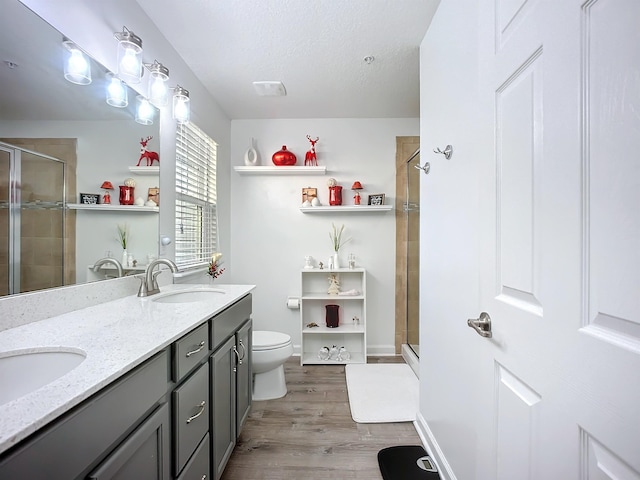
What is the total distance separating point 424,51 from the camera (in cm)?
185

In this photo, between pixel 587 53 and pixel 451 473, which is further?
pixel 451 473

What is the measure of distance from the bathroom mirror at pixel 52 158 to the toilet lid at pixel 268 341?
112 centimetres

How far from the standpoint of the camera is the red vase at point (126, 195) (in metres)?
1.52

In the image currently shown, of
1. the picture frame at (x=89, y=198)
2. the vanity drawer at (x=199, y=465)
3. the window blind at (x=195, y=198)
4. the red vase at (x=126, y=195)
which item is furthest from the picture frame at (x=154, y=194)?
the vanity drawer at (x=199, y=465)

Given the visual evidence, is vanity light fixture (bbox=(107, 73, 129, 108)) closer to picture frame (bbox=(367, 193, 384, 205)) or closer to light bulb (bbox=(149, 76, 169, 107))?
light bulb (bbox=(149, 76, 169, 107))

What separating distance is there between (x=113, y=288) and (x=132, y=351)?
863 millimetres

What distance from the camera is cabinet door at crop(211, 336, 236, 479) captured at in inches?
51.8

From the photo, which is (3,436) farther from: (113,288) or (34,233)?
(113,288)

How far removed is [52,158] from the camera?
3.72 feet

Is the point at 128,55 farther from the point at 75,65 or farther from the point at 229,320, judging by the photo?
the point at 229,320

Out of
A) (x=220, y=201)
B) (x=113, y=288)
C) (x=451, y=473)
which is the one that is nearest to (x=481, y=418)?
(x=451, y=473)

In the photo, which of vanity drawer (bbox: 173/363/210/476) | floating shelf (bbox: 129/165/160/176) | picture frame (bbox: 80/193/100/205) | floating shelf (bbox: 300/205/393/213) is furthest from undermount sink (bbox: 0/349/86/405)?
floating shelf (bbox: 300/205/393/213)

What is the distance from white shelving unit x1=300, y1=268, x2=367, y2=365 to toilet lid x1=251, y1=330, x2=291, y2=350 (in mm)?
618

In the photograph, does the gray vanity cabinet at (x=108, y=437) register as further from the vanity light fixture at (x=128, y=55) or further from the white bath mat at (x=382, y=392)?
the white bath mat at (x=382, y=392)
